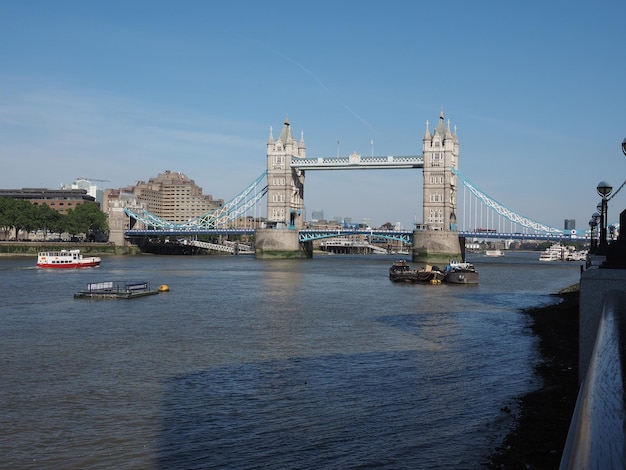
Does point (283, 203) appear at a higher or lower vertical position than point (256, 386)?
higher

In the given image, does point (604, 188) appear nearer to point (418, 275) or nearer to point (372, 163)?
point (418, 275)

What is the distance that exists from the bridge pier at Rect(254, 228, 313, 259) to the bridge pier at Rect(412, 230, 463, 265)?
1827 cm

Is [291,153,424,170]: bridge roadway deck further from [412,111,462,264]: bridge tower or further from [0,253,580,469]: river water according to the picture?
[0,253,580,469]: river water

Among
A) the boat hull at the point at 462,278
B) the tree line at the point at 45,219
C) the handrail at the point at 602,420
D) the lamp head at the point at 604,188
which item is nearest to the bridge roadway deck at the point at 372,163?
the tree line at the point at 45,219

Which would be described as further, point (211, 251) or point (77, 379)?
point (211, 251)

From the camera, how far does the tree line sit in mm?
102125

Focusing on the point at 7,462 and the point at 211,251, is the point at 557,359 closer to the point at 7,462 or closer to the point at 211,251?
the point at 7,462

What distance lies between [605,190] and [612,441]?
2030cm

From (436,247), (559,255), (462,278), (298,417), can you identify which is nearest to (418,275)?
(462,278)

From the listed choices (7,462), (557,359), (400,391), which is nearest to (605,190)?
(557,359)

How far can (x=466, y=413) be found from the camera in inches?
509

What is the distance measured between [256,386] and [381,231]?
8515 cm

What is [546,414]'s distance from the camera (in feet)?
38.9

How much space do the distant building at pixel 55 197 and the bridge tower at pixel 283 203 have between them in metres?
57.7
